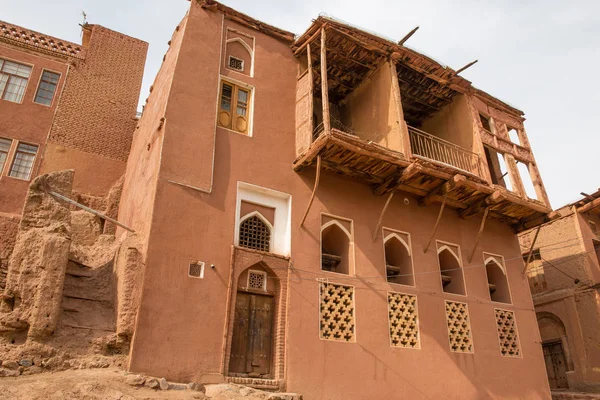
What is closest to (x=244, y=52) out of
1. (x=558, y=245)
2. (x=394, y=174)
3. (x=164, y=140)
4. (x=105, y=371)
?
(x=164, y=140)

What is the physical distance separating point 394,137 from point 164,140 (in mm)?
5445

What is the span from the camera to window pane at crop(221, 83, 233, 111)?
11.8 metres

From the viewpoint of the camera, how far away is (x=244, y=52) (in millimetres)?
12734

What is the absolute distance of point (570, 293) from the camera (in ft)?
55.3

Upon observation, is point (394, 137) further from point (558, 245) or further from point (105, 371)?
point (558, 245)

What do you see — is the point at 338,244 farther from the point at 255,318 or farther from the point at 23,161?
the point at 23,161

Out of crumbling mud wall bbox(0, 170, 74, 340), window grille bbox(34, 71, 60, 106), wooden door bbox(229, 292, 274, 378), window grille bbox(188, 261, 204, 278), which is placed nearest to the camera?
crumbling mud wall bbox(0, 170, 74, 340)

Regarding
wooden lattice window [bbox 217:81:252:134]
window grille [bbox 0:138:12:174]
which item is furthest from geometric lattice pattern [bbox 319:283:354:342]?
window grille [bbox 0:138:12:174]

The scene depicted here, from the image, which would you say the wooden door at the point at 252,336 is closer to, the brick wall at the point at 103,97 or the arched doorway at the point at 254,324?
the arched doorway at the point at 254,324

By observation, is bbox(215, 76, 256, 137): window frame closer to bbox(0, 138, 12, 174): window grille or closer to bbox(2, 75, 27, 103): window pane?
bbox(0, 138, 12, 174): window grille

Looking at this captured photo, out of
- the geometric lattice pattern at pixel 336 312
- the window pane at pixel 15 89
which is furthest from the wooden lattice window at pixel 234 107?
the window pane at pixel 15 89

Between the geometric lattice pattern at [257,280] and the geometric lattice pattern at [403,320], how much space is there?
2.97 metres

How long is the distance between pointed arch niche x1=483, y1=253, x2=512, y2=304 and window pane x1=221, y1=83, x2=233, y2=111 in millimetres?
7851

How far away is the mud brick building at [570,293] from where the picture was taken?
1595cm
